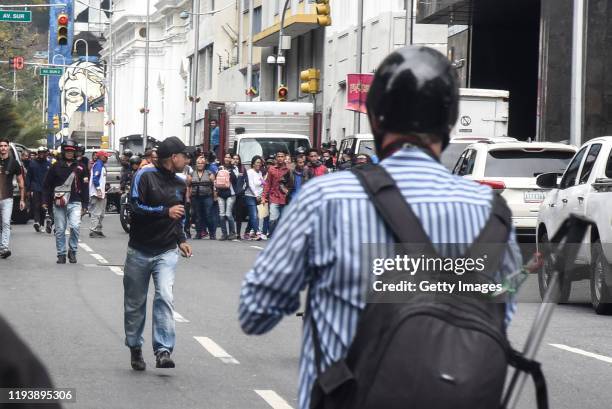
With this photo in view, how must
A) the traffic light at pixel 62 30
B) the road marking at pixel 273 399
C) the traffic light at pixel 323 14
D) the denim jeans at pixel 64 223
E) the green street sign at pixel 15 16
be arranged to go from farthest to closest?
the traffic light at pixel 62 30, the green street sign at pixel 15 16, the traffic light at pixel 323 14, the denim jeans at pixel 64 223, the road marking at pixel 273 399

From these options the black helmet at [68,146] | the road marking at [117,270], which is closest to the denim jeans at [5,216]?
the black helmet at [68,146]

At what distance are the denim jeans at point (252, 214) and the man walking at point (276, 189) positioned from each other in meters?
0.85

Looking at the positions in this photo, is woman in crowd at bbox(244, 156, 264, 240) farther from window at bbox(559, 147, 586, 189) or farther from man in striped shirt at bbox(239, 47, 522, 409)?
man in striped shirt at bbox(239, 47, 522, 409)

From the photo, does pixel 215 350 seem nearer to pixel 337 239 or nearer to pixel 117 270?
pixel 337 239

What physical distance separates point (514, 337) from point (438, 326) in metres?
10.1

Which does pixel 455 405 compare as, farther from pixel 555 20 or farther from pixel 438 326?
pixel 555 20

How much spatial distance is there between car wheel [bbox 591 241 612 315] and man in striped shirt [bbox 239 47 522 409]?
12.0 m

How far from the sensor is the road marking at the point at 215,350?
11434 mm

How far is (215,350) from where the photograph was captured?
12039 mm

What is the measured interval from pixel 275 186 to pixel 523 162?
9.62 metres

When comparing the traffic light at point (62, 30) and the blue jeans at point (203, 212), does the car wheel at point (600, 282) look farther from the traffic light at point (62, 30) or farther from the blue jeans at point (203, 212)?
the traffic light at point (62, 30)

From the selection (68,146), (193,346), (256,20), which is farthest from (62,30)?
(256,20)

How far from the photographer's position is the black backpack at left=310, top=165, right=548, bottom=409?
123 inches

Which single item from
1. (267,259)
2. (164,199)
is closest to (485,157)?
(164,199)
